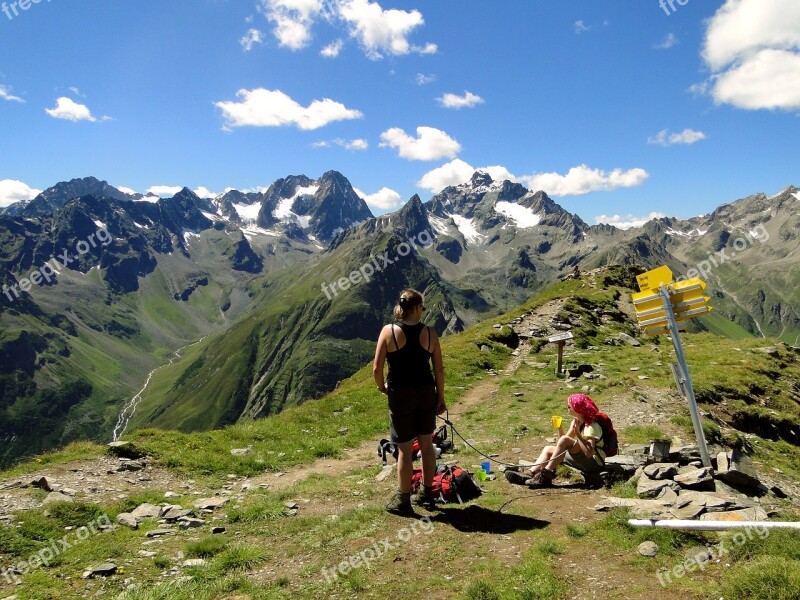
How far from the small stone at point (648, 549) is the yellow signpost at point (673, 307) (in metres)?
4.42

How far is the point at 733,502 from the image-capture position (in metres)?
9.44

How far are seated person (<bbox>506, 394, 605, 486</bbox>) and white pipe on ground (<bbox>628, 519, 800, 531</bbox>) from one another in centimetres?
352

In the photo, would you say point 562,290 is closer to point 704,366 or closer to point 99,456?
point 704,366

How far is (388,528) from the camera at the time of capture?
34.3ft

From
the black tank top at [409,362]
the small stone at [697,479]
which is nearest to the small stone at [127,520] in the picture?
the black tank top at [409,362]

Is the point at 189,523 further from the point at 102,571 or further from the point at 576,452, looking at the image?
the point at 576,452

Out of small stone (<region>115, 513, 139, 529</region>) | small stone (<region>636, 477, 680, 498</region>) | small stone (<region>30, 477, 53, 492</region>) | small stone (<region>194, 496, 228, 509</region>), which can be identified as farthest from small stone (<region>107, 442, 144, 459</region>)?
small stone (<region>636, 477, 680, 498</region>)

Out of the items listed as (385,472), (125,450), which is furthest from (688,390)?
(125,450)

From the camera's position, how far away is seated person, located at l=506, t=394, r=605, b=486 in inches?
502

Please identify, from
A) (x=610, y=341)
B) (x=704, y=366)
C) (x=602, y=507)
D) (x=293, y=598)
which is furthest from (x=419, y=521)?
(x=610, y=341)

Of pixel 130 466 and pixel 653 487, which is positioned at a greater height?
pixel 130 466

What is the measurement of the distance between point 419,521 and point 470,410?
13.3 metres

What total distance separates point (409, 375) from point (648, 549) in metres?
5.50

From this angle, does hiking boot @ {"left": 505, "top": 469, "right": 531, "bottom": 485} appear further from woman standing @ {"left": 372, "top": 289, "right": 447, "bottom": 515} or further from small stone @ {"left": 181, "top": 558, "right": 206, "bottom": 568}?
small stone @ {"left": 181, "top": 558, "right": 206, "bottom": 568}
